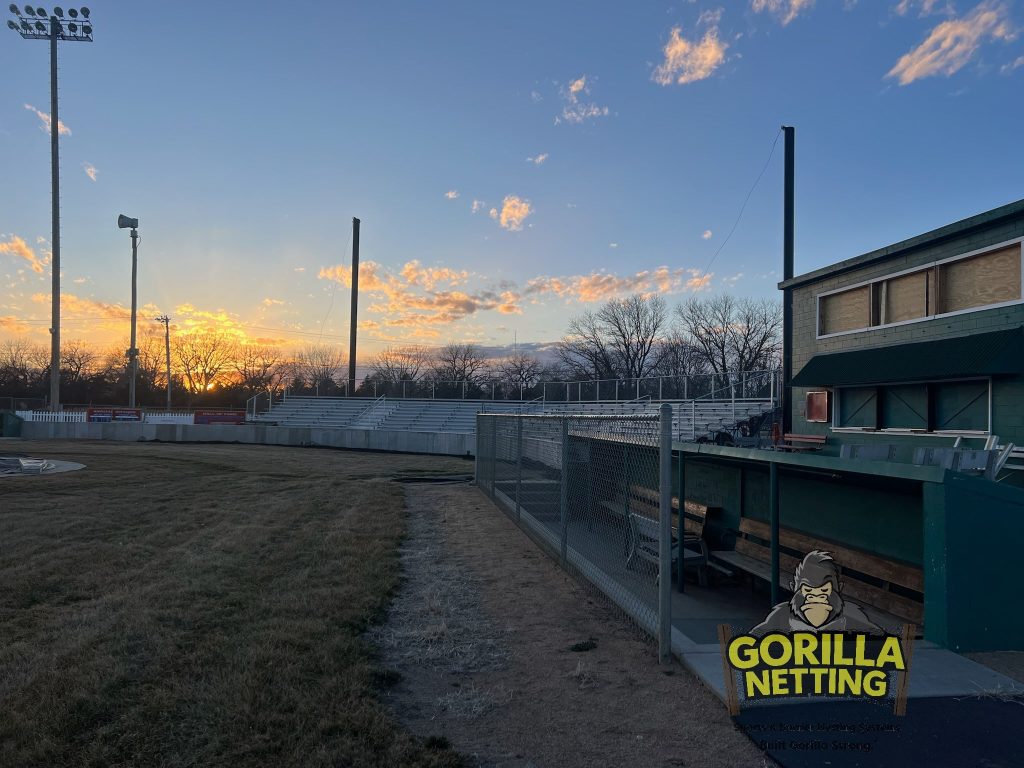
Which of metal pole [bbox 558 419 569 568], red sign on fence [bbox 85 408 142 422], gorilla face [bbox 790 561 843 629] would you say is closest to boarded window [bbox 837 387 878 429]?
metal pole [bbox 558 419 569 568]

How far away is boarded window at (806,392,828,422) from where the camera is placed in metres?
13.1

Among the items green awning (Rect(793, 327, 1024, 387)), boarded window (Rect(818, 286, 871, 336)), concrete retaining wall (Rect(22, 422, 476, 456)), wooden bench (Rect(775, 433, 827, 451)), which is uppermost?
boarded window (Rect(818, 286, 871, 336))

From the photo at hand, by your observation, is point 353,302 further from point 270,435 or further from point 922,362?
point 922,362

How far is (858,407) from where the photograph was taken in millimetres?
12352

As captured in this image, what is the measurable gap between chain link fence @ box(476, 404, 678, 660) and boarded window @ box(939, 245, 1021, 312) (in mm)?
6016

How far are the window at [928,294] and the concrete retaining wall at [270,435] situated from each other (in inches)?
668

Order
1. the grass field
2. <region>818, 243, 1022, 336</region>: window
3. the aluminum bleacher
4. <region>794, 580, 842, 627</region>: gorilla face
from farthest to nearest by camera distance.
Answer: the aluminum bleacher < <region>818, 243, 1022, 336</region>: window < <region>794, 580, 842, 627</region>: gorilla face < the grass field

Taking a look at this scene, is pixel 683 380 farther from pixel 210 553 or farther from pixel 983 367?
pixel 210 553

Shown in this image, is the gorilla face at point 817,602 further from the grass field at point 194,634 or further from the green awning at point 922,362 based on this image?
the green awning at point 922,362

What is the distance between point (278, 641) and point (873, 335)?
1118 cm

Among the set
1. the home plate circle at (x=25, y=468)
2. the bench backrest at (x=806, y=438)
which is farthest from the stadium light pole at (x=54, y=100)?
the bench backrest at (x=806, y=438)

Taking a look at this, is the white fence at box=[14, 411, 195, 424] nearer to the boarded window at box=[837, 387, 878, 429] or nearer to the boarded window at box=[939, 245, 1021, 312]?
the boarded window at box=[837, 387, 878, 429]

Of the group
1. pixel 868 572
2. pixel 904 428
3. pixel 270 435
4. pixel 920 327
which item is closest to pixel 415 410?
pixel 270 435

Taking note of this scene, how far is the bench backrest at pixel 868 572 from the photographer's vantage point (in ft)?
19.1
